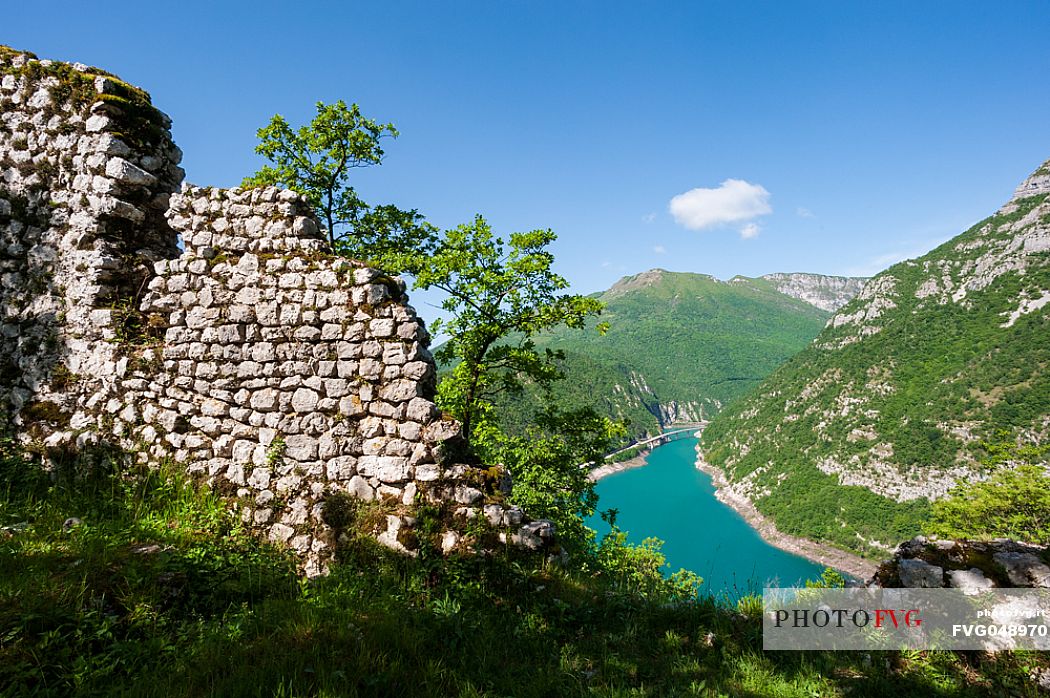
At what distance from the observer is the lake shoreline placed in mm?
59156

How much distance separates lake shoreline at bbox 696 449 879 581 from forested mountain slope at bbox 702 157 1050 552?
6.25 feet

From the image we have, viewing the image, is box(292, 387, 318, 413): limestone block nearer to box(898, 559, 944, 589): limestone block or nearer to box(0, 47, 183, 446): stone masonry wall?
box(0, 47, 183, 446): stone masonry wall

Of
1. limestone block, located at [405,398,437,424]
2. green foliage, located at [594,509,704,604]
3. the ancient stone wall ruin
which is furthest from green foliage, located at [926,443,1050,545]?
the ancient stone wall ruin

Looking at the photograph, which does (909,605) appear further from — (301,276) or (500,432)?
(500,432)

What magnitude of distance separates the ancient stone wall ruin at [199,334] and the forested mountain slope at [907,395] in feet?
247

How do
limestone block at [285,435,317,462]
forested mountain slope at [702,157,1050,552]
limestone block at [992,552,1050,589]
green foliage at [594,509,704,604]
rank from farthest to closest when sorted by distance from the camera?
forested mountain slope at [702,157,1050,552]
green foliage at [594,509,704,604]
limestone block at [285,435,317,462]
limestone block at [992,552,1050,589]

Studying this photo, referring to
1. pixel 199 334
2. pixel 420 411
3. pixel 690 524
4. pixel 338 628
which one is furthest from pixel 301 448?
pixel 690 524

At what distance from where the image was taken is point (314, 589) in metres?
3.40

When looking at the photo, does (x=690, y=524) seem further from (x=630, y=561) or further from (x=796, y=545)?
(x=630, y=561)

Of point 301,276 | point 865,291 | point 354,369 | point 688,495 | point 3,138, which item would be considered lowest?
point 688,495

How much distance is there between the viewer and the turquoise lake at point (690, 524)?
5816 cm

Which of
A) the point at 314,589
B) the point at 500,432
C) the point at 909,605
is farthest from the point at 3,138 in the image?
the point at 909,605

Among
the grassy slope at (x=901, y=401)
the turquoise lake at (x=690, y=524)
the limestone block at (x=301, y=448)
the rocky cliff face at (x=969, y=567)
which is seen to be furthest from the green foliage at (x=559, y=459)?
the grassy slope at (x=901, y=401)

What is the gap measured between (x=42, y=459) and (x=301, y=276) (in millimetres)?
3391
